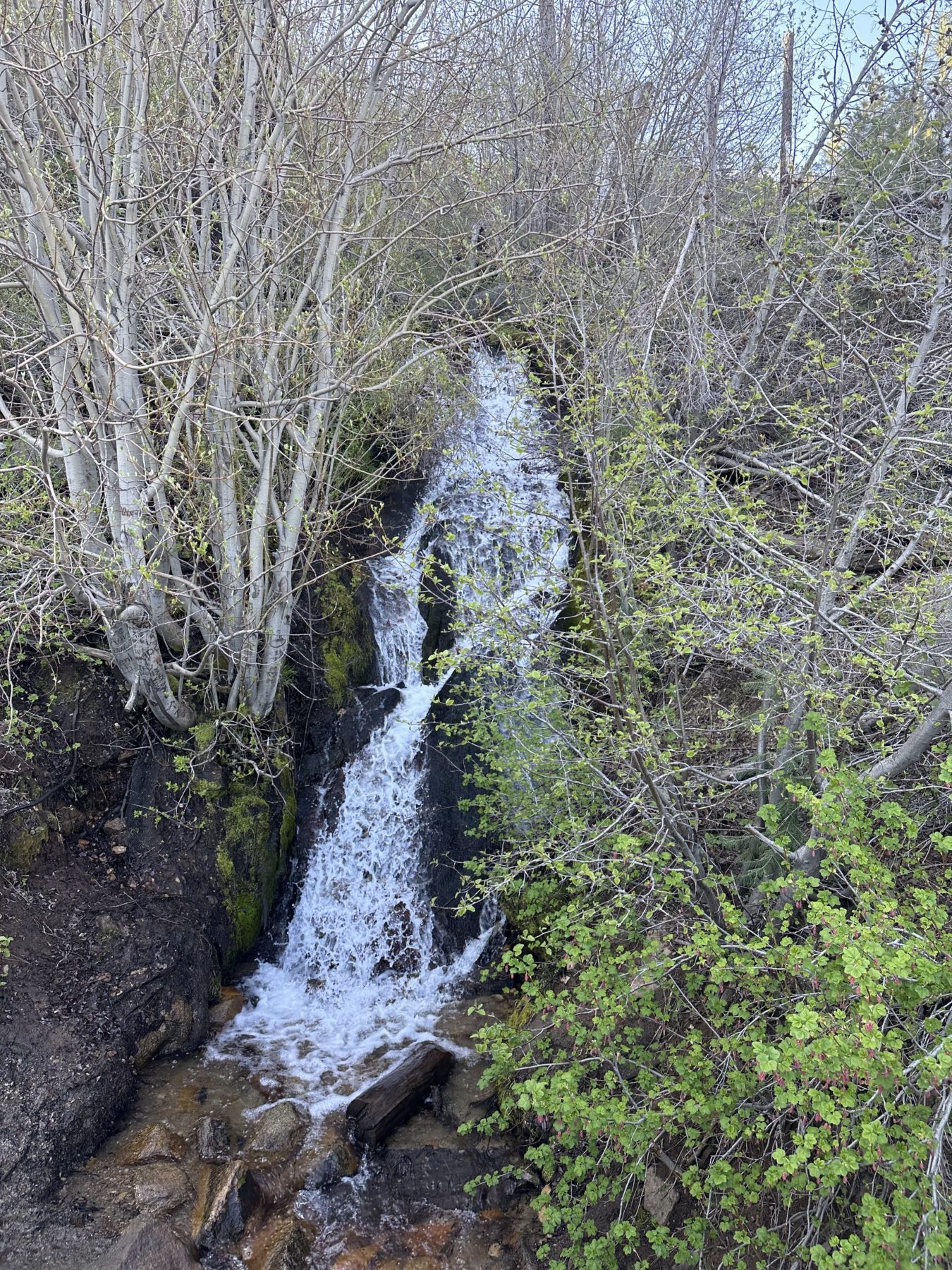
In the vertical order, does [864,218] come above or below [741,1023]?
above

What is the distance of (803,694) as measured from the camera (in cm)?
372

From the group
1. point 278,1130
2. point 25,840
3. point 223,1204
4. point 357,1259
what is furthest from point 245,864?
point 357,1259

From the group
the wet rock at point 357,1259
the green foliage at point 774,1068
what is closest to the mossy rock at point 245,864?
the wet rock at point 357,1259

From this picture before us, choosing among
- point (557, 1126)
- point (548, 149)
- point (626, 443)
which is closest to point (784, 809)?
point (557, 1126)

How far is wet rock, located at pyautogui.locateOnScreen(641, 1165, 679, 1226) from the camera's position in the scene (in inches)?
160

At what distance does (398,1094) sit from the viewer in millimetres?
5258

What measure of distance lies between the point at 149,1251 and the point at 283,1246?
74 cm

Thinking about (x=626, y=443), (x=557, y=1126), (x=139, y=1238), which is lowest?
(x=139, y=1238)

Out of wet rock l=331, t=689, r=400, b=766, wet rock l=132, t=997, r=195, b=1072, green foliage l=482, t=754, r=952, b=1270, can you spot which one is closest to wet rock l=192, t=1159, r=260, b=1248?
wet rock l=132, t=997, r=195, b=1072

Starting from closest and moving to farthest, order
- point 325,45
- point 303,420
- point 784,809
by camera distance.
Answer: point 784,809
point 325,45
point 303,420

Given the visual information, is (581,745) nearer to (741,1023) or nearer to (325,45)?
(741,1023)

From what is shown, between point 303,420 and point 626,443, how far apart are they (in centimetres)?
361

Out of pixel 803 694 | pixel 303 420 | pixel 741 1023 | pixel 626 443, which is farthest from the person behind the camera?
pixel 303 420

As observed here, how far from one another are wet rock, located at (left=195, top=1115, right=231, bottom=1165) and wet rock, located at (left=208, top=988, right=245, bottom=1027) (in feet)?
3.35
